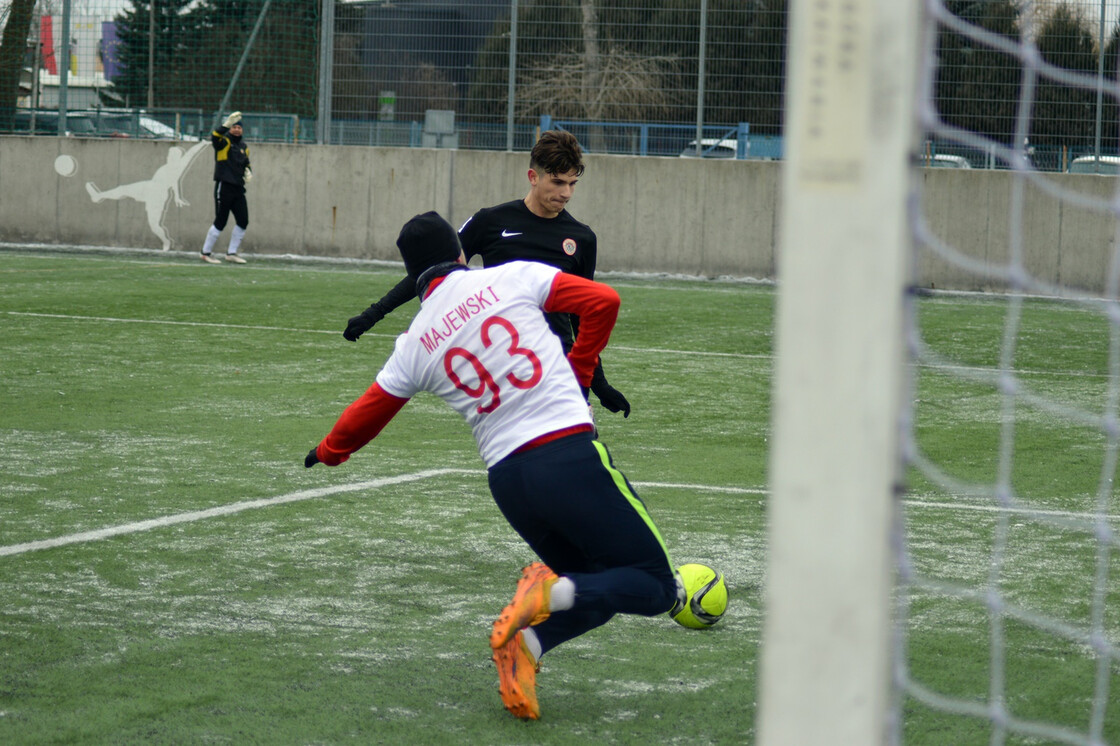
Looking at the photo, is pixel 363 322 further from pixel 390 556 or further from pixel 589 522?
pixel 589 522

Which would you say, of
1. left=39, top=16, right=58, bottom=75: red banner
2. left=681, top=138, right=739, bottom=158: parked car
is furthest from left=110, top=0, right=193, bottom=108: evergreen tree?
left=681, top=138, right=739, bottom=158: parked car

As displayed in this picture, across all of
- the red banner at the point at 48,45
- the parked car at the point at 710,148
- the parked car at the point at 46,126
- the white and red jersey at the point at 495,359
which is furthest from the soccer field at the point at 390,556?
the red banner at the point at 48,45

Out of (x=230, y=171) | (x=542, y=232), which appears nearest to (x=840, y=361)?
(x=542, y=232)

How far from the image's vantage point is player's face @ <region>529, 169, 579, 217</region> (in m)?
5.67

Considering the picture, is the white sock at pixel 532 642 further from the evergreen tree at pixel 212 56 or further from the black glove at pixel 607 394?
the evergreen tree at pixel 212 56

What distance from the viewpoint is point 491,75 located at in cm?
1988

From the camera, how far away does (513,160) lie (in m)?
19.8

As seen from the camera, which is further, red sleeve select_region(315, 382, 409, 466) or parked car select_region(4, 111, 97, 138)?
parked car select_region(4, 111, 97, 138)

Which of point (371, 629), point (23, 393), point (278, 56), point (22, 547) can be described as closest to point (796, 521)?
point (371, 629)

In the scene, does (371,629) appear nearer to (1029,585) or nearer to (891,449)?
(1029,585)

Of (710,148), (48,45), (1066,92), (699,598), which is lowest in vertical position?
(699,598)

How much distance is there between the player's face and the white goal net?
1.62 metres

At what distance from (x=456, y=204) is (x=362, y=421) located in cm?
1615

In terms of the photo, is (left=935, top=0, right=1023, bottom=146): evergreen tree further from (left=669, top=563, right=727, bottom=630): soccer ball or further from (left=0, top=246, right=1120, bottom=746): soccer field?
(left=669, top=563, right=727, bottom=630): soccer ball
